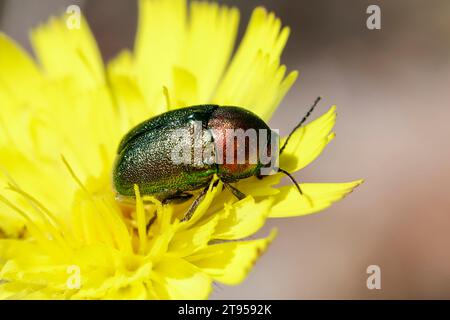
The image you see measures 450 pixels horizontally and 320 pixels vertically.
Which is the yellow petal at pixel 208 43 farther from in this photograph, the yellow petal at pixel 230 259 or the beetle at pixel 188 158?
the yellow petal at pixel 230 259

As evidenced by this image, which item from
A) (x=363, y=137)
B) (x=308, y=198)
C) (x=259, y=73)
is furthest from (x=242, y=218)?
(x=363, y=137)

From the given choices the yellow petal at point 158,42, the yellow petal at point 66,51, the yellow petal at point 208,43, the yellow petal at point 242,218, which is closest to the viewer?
the yellow petal at point 242,218

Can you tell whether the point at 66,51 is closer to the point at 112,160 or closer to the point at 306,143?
the point at 112,160

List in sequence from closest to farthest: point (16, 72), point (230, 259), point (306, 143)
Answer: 1. point (230, 259)
2. point (306, 143)
3. point (16, 72)

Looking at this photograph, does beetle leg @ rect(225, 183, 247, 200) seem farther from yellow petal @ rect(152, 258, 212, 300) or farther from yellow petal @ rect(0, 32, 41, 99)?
yellow petal @ rect(0, 32, 41, 99)

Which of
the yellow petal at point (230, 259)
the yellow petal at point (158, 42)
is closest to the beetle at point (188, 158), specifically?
the yellow petal at point (230, 259)

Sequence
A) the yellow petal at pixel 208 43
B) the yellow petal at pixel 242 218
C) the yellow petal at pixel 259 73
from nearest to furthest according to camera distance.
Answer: the yellow petal at pixel 242 218
the yellow petal at pixel 259 73
the yellow petal at pixel 208 43

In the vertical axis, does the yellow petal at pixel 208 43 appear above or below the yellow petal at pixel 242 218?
above
